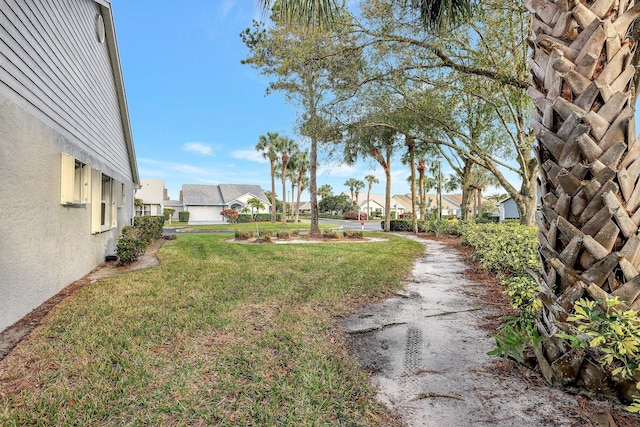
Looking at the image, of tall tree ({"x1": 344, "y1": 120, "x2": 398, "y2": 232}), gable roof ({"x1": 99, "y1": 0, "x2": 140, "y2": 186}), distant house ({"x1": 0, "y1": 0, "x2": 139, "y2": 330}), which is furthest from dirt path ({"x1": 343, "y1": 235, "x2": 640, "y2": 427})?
tall tree ({"x1": 344, "y1": 120, "x2": 398, "y2": 232})

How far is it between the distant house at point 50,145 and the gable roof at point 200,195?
3162 centimetres

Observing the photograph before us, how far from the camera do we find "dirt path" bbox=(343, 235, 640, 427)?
6.30 ft

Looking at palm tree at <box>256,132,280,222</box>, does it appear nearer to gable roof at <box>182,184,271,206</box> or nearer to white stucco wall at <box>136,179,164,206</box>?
gable roof at <box>182,184,271,206</box>

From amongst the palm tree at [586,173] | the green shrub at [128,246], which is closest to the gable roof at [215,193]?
the green shrub at [128,246]

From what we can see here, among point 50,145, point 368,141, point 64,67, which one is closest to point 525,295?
point 50,145

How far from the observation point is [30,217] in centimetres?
403

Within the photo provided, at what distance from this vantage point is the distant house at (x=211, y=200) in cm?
3866

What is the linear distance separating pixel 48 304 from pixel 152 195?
3437 centimetres

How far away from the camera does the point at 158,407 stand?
2117 millimetres

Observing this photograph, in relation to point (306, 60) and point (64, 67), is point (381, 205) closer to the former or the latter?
point (306, 60)

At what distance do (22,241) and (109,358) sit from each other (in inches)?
88.4

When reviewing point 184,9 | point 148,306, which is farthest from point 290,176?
point 148,306

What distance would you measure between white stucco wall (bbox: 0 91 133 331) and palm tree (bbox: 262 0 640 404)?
5170mm

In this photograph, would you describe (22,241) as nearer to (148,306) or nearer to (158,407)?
(148,306)
